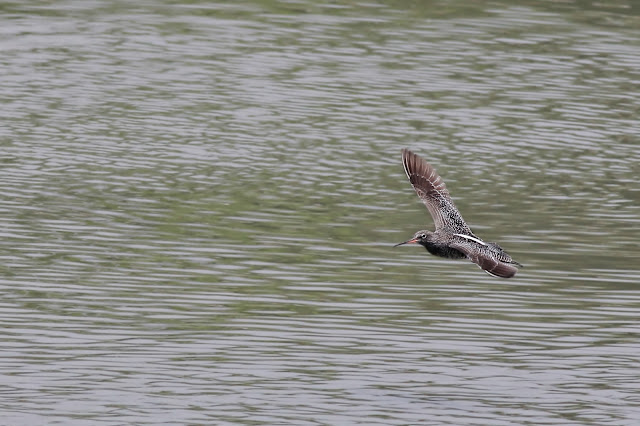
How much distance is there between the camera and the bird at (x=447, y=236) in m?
15.3

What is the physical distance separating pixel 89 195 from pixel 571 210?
7.37 meters

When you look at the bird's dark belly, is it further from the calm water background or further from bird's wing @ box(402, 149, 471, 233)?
the calm water background

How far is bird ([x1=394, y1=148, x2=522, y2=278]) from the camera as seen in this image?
1532 cm

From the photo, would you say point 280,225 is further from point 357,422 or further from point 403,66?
point 403,66

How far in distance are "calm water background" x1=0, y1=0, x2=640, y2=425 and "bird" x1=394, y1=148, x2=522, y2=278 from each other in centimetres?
125

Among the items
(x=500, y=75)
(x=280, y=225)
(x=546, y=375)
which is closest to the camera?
(x=546, y=375)

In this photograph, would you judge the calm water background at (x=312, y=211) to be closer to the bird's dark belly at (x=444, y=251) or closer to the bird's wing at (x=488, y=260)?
the bird's dark belly at (x=444, y=251)

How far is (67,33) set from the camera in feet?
122

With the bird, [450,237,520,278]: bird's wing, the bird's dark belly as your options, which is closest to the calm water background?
the bird's dark belly

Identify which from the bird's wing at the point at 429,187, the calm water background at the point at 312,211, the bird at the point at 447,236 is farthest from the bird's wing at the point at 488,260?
the calm water background at the point at 312,211

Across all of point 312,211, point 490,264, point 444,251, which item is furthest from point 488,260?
point 312,211

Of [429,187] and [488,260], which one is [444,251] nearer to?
[429,187]

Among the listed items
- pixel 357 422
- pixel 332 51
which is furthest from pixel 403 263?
pixel 332 51

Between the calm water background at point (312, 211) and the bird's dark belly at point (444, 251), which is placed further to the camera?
the bird's dark belly at point (444, 251)
